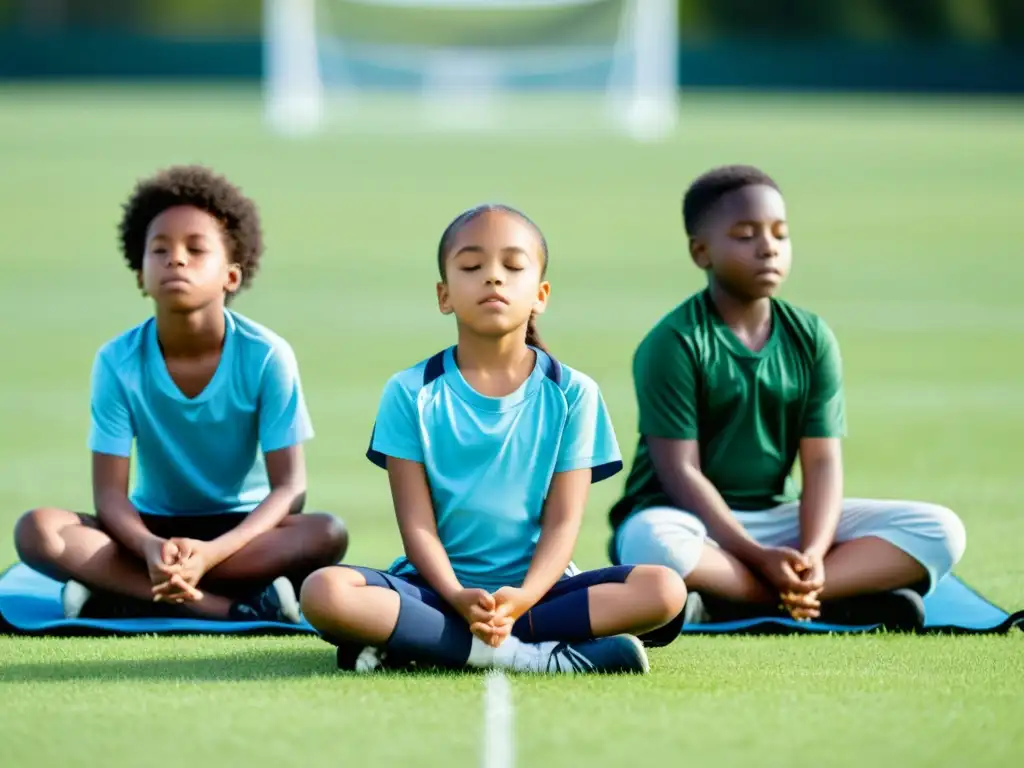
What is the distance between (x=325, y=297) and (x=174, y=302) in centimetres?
869

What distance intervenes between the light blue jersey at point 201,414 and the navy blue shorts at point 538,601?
89cm

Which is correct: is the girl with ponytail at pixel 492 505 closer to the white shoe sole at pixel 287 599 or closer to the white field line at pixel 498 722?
the white field line at pixel 498 722

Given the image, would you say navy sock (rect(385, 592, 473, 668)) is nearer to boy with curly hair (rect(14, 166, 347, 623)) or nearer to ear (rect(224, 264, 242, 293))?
boy with curly hair (rect(14, 166, 347, 623))

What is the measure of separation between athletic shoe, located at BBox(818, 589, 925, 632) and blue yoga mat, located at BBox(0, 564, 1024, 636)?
6 centimetres

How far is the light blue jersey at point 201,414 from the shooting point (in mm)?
5449

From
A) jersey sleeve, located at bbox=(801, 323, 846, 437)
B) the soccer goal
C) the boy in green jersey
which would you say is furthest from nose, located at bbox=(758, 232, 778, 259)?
the soccer goal

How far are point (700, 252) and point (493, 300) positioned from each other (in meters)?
1.28

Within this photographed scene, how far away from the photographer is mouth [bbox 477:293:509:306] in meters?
4.57

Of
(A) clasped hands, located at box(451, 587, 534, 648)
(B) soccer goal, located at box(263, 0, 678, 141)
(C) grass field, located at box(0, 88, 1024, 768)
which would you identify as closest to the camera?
(C) grass field, located at box(0, 88, 1024, 768)

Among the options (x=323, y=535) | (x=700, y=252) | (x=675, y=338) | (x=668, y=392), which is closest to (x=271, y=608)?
(x=323, y=535)

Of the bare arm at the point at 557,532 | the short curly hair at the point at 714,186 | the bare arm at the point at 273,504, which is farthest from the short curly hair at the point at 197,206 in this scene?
the bare arm at the point at 557,532

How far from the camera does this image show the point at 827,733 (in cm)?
392

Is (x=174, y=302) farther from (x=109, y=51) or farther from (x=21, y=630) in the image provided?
(x=109, y=51)

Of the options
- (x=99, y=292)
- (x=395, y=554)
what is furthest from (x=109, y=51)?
(x=395, y=554)
